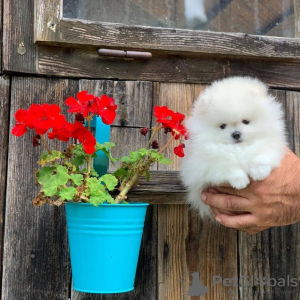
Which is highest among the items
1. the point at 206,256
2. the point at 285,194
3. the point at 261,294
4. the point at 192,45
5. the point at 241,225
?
the point at 192,45

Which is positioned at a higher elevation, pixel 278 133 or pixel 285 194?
pixel 278 133

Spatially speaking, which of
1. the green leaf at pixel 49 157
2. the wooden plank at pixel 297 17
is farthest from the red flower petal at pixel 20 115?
the wooden plank at pixel 297 17

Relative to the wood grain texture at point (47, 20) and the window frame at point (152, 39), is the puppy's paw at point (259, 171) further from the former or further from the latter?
the wood grain texture at point (47, 20)

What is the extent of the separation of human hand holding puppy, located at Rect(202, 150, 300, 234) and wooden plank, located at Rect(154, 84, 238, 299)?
24 centimetres

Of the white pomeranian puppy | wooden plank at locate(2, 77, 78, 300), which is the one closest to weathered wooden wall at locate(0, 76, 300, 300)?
wooden plank at locate(2, 77, 78, 300)

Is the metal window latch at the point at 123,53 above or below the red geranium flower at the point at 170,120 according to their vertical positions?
above

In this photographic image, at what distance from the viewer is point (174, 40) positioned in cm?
181

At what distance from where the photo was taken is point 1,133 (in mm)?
1669

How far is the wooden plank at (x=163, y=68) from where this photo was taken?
1730mm

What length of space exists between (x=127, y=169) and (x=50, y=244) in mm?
398

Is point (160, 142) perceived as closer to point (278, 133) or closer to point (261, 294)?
point (278, 133)

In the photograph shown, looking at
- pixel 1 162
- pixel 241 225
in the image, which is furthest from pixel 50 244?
pixel 241 225

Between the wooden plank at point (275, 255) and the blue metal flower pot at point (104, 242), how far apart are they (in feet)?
1.97

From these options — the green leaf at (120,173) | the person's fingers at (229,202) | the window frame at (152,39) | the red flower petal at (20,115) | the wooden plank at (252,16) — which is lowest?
the person's fingers at (229,202)
